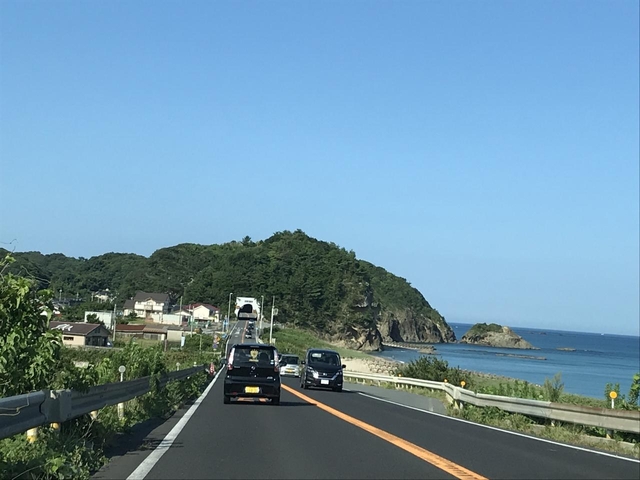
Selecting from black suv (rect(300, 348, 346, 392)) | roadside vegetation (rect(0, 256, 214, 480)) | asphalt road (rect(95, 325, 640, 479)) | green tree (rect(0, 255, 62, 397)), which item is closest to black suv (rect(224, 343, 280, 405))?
asphalt road (rect(95, 325, 640, 479))

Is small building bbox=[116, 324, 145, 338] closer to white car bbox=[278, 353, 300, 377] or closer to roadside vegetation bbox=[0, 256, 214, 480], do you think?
white car bbox=[278, 353, 300, 377]

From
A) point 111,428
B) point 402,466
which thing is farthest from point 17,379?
point 402,466

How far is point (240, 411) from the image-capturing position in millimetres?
19578

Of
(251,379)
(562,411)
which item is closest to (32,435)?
(562,411)

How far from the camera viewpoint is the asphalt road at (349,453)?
9469 millimetres

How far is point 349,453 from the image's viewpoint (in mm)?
11297

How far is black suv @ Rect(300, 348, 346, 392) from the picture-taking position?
33.3 m

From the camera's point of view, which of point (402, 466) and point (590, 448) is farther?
point (590, 448)

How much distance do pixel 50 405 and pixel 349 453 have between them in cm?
445

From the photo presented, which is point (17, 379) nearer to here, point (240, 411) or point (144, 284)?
point (240, 411)

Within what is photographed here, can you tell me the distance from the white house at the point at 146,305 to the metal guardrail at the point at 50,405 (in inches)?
6049

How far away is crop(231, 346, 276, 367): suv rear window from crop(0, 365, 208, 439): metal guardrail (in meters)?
7.99

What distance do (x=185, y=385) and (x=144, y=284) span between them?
6959 inches

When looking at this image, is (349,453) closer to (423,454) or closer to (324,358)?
(423,454)
